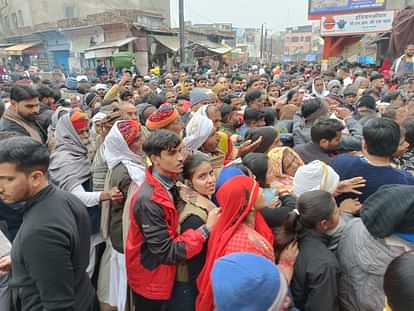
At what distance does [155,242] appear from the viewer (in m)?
1.88

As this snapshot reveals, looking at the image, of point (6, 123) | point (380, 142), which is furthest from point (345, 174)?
point (6, 123)

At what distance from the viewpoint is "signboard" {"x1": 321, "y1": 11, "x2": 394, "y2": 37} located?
1902 centimetres

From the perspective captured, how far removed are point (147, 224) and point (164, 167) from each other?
380 millimetres

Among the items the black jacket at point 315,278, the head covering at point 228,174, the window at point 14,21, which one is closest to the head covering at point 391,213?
the black jacket at point 315,278

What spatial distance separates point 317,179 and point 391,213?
2.13ft

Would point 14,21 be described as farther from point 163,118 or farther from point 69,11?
point 163,118

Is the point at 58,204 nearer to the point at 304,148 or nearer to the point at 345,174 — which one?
the point at 345,174

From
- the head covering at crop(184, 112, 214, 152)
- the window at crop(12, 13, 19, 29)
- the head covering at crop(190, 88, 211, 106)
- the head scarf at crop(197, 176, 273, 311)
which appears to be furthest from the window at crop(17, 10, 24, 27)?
the head scarf at crop(197, 176, 273, 311)

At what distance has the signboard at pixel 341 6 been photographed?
2110cm

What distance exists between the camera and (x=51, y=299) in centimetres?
150

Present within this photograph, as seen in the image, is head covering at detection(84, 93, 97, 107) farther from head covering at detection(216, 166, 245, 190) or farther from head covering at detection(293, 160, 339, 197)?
head covering at detection(293, 160, 339, 197)

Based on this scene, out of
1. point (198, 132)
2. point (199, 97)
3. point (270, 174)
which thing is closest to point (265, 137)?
point (198, 132)

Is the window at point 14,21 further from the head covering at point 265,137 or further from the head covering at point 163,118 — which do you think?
the head covering at point 265,137

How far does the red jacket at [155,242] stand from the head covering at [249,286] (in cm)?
54
